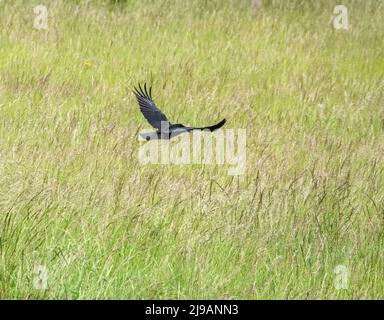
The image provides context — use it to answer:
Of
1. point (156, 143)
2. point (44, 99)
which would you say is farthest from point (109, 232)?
point (44, 99)

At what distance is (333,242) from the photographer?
4.00 m

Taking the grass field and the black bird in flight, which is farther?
the black bird in flight

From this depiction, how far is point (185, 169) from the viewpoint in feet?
16.0

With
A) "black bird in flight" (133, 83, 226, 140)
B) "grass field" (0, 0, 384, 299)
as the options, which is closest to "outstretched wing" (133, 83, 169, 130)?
"black bird in flight" (133, 83, 226, 140)

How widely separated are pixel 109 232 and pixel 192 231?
0.36m

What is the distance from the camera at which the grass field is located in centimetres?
356

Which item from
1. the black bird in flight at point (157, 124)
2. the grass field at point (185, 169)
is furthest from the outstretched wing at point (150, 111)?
the grass field at point (185, 169)

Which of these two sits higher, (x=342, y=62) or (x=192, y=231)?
(x=342, y=62)

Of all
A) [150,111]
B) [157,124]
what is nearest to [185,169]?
[157,124]

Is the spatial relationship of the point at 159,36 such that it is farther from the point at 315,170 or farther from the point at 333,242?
the point at 333,242

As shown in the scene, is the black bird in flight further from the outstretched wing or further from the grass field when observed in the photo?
the grass field

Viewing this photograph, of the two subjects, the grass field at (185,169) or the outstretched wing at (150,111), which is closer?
the grass field at (185,169)

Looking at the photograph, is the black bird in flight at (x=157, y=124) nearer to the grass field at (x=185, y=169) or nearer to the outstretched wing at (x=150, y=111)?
the outstretched wing at (x=150, y=111)

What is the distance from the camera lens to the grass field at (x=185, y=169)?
3.56 metres
